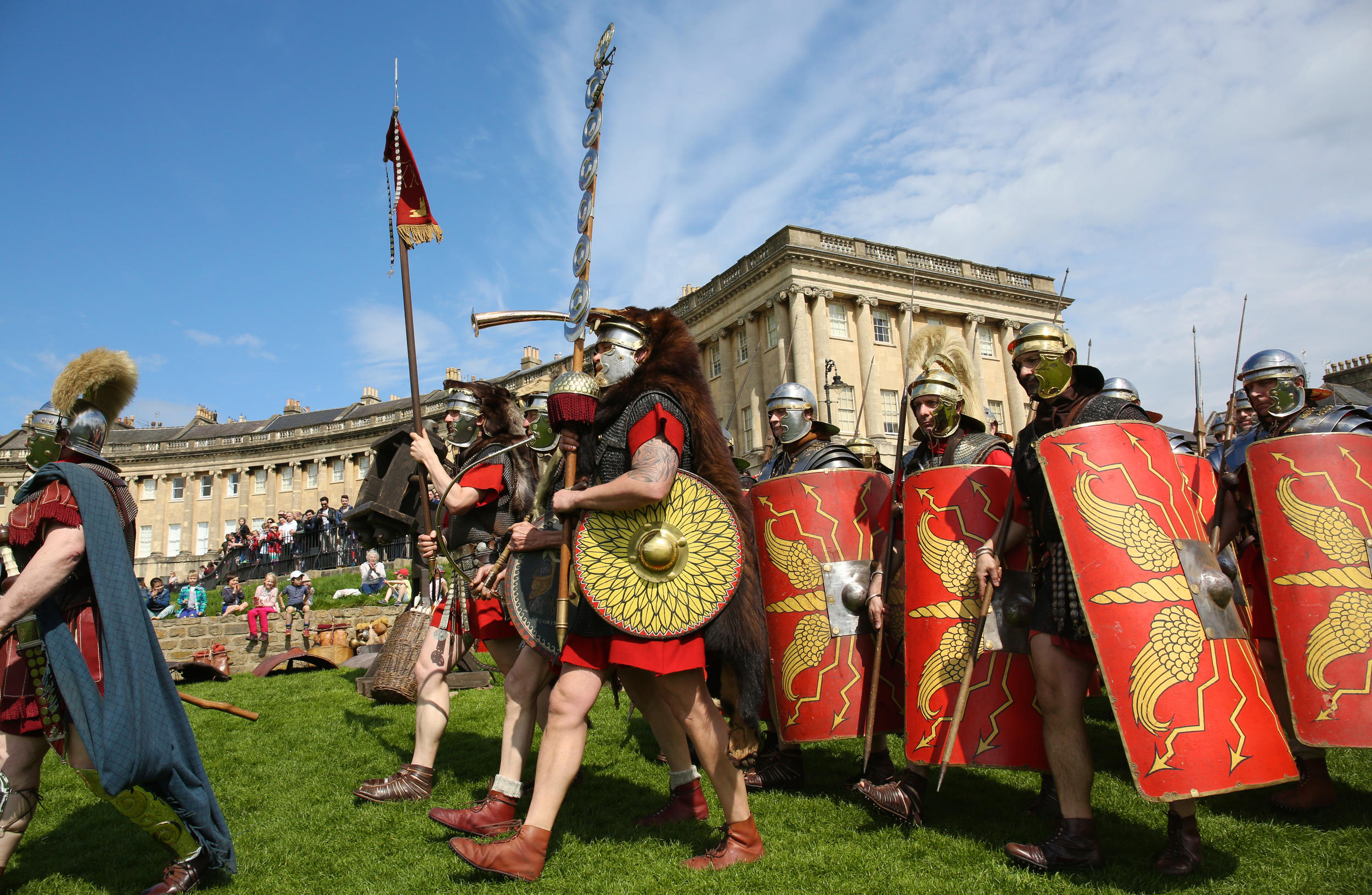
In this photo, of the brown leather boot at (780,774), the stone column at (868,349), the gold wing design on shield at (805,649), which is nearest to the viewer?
the gold wing design on shield at (805,649)

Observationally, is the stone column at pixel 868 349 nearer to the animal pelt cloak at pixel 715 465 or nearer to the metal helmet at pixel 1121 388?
the metal helmet at pixel 1121 388

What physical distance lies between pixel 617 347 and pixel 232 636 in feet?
40.9

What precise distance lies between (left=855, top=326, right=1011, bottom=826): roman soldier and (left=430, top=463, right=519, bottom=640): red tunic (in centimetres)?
204

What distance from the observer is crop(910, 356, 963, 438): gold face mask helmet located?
4477 millimetres

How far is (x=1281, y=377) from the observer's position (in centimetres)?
456

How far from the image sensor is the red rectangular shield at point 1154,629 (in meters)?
3.01

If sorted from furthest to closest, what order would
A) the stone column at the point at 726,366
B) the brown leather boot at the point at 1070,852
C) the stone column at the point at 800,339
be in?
the stone column at the point at 726,366, the stone column at the point at 800,339, the brown leather boot at the point at 1070,852

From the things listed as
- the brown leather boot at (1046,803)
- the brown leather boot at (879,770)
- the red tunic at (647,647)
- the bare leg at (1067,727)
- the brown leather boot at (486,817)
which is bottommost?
the brown leather boot at (1046,803)

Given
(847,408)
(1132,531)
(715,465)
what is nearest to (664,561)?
(715,465)

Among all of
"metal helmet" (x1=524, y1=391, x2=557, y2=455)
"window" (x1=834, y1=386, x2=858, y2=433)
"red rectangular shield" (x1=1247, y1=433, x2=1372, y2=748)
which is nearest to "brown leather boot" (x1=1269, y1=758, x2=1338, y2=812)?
"red rectangular shield" (x1=1247, y1=433, x2=1372, y2=748)

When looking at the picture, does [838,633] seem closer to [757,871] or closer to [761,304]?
[757,871]

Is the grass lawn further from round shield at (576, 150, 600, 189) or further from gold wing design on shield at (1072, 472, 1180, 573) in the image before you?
round shield at (576, 150, 600, 189)

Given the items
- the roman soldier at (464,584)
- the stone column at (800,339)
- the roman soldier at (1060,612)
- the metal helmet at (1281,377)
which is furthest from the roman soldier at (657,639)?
the stone column at (800,339)

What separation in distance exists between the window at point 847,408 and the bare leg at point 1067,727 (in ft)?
89.1
